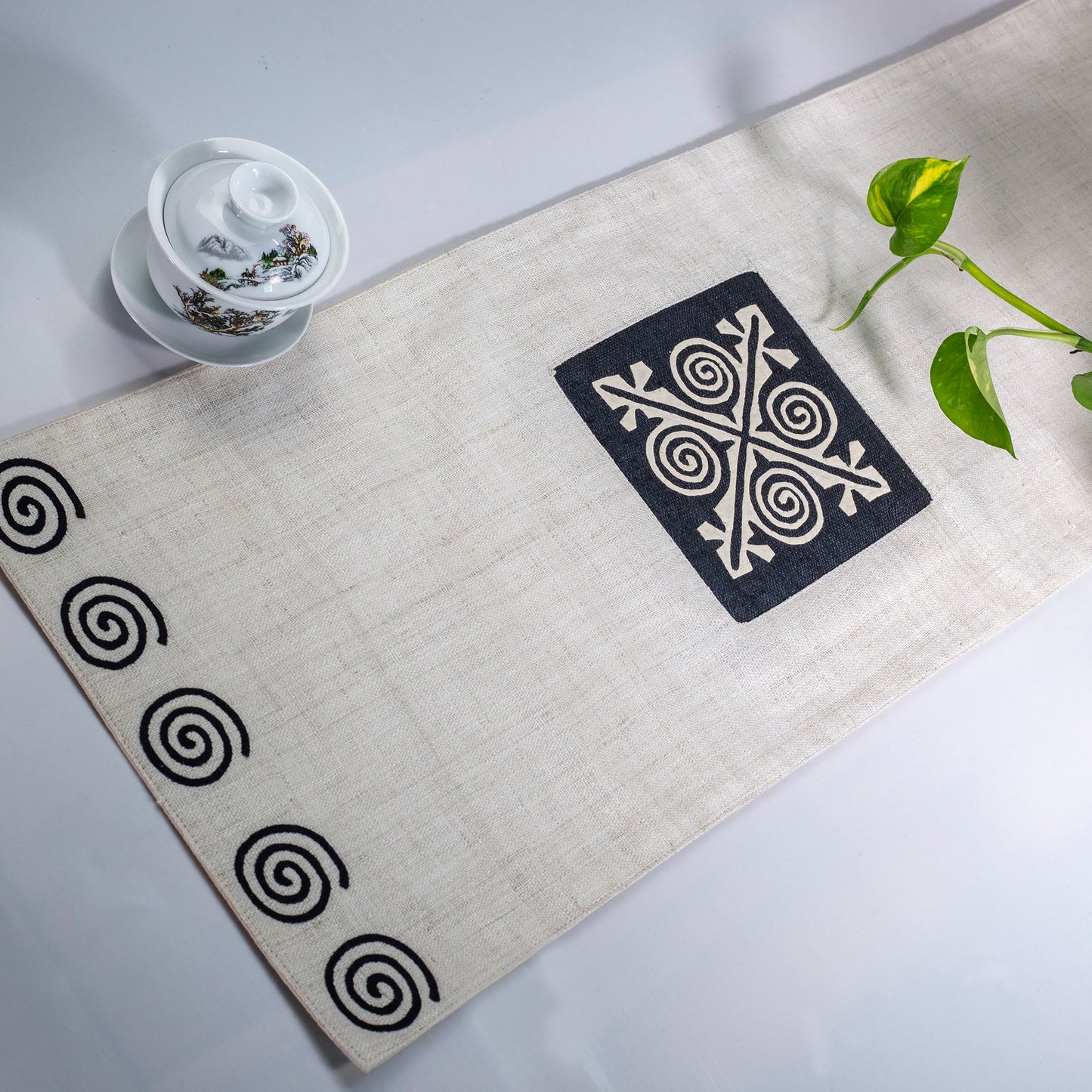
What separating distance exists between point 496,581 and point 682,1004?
0.34 m

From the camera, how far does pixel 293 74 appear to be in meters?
0.83

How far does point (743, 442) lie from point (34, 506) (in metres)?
0.54

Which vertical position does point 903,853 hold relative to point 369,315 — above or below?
below

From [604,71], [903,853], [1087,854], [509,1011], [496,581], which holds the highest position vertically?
[604,71]

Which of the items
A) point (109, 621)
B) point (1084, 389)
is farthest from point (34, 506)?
point (1084, 389)

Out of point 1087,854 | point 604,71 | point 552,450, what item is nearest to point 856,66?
point 604,71

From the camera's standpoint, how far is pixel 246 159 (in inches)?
25.1

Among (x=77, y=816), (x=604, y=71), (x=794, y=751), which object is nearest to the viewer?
(x=77, y=816)

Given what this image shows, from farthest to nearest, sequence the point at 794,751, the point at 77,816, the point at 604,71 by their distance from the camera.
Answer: the point at 604,71, the point at 794,751, the point at 77,816

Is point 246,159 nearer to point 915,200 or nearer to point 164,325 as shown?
point 164,325

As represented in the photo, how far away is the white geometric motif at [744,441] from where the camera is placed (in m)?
0.78

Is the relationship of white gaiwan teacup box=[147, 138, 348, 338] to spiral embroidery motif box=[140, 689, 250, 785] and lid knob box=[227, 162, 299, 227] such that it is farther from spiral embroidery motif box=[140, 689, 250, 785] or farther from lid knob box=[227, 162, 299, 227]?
spiral embroidery motif box=[140, 689, 250, 785]

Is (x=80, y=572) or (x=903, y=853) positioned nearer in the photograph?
(x=80, y=572)

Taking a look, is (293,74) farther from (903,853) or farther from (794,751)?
(903,853)
